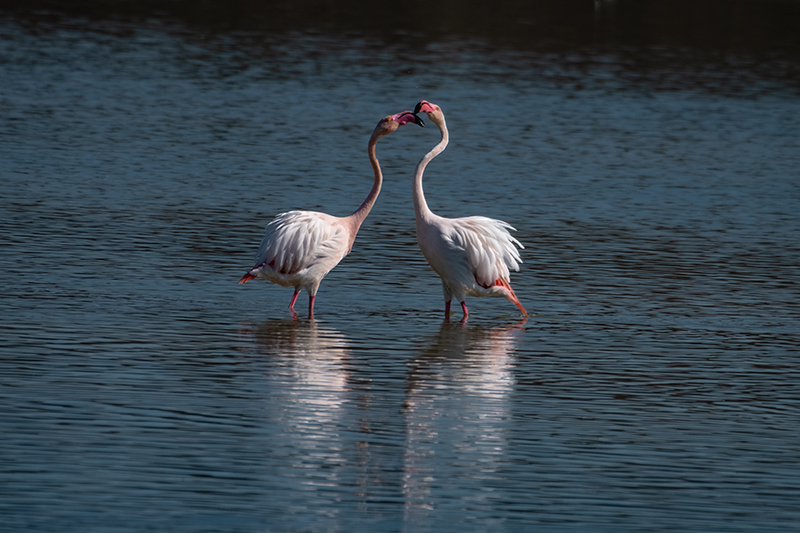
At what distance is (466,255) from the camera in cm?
1139

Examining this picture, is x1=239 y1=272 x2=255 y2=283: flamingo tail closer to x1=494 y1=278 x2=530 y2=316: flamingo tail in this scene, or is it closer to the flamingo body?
the flamingo body

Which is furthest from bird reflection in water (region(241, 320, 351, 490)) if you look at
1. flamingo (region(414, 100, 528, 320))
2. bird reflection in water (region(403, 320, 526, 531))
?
flamingo (region(414, 100, 528, 320))

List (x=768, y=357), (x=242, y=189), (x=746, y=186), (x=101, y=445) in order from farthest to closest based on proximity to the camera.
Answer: (x=746, y=186), (x=242, y=189), (x=768, y=357), (x=101, y=445)

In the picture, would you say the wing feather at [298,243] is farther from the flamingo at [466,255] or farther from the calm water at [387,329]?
the flamingo at [466,255]

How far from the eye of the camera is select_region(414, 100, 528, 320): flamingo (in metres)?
11.4

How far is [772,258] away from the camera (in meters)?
13.7

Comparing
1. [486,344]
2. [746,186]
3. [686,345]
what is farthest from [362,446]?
[746,186]

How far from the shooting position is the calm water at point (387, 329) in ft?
22.9

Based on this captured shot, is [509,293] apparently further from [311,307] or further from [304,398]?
[304,398]

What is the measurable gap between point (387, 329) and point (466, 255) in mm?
1163

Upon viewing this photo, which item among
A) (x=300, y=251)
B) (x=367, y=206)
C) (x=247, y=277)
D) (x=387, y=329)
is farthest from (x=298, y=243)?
(x=387, y=329)

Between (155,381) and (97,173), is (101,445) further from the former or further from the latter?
(97,173)

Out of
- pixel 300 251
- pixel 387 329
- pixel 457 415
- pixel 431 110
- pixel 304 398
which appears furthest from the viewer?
pixel 431 110

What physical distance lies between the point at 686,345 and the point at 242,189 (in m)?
7.21
